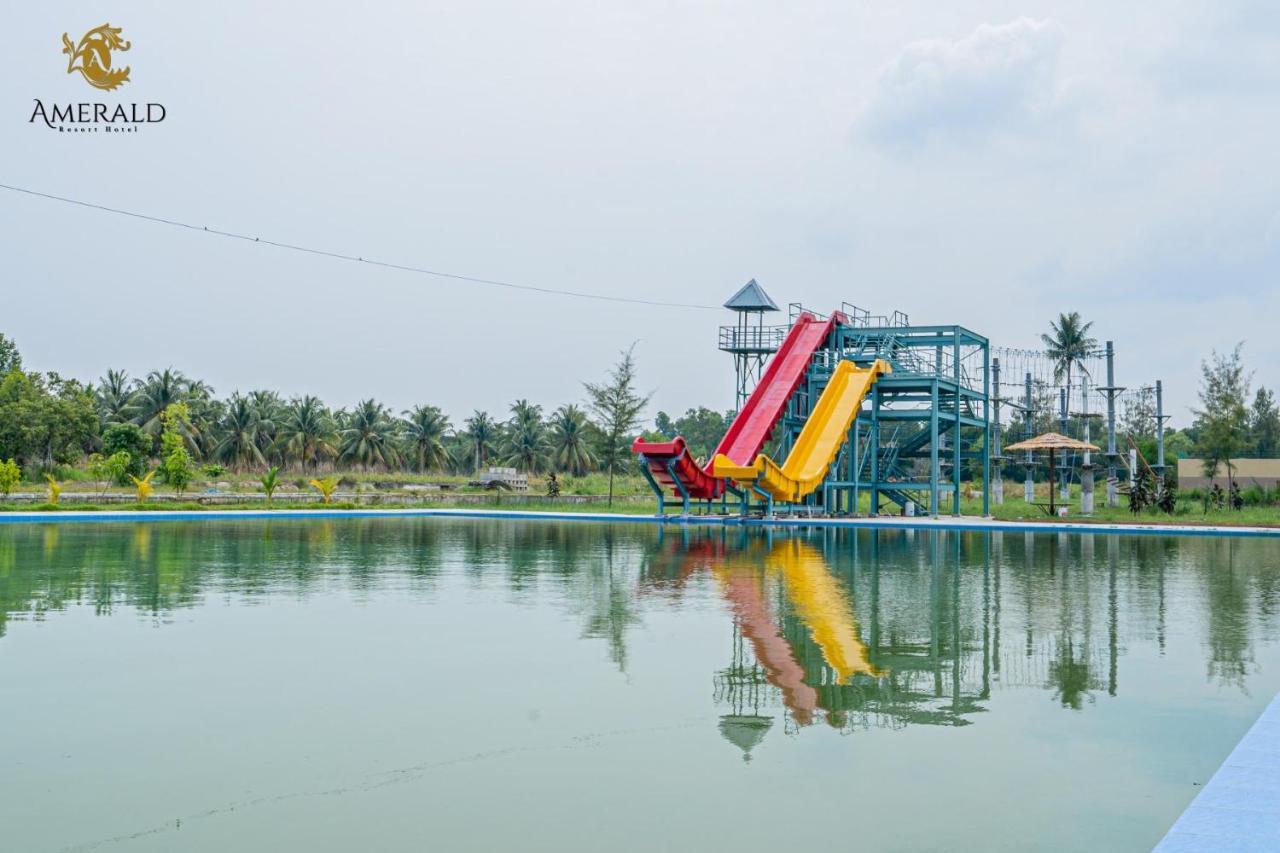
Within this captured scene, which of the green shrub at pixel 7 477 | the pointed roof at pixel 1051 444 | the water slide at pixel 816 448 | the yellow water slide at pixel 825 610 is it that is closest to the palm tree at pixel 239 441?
the green shrub at pixel 7 477

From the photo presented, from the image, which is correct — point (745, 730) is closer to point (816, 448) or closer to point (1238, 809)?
point (1238, 809)

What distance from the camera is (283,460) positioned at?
5375cm

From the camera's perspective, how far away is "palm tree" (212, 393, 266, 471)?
51781 millimetres

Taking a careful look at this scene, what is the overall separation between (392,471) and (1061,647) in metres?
50.9

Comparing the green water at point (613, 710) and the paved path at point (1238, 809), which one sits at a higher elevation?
the paved path at point (1238, 809)

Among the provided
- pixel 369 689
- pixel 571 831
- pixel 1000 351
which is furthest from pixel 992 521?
pixel 571 831

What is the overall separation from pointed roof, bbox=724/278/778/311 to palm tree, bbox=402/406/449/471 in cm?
2949

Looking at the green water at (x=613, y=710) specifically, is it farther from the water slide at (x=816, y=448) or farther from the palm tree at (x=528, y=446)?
the palm tree at (x=528, y=446)

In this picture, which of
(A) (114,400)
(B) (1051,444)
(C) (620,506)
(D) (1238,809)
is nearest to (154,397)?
(A) (114,400)

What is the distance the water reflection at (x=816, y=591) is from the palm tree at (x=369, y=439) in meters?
31.6

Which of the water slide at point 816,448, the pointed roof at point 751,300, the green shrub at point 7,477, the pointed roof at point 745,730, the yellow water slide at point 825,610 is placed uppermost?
the pointed roof at point 751,300

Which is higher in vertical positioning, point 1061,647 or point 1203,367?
point 1203,367

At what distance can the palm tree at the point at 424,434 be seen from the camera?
59.4 meters

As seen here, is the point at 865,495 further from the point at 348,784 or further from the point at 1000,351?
the point at 348,784
